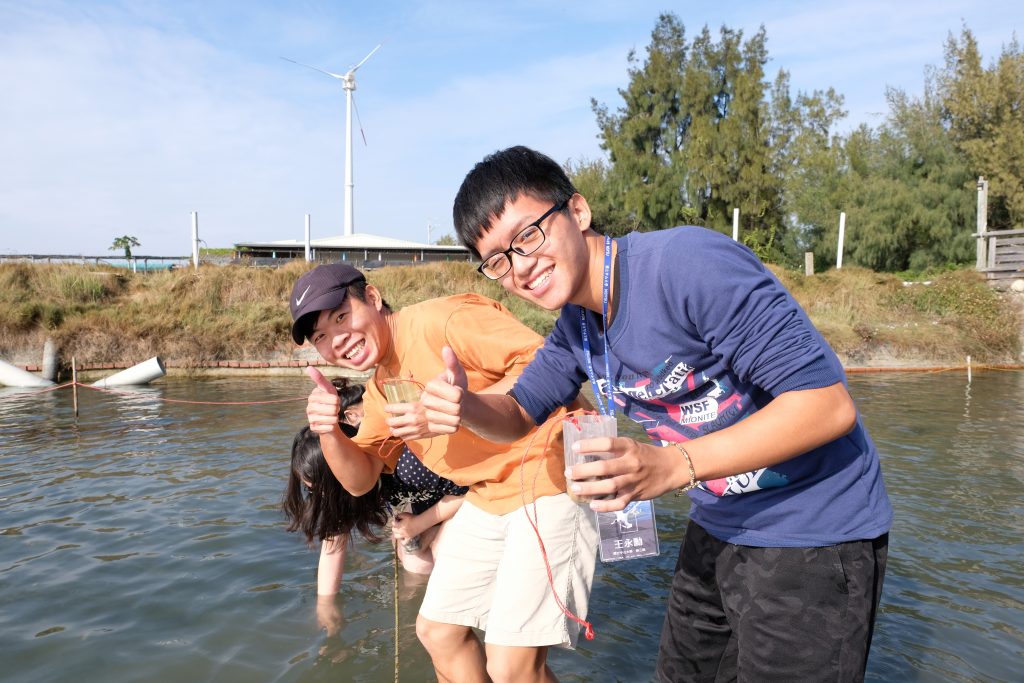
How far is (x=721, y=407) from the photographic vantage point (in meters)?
2.12

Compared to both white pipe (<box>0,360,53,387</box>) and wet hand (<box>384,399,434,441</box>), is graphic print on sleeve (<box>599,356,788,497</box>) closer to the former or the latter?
wet hand (<box>384,399,434,441</box>)

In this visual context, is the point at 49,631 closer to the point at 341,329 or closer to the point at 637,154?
the point at 341,329

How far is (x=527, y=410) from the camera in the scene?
2672 mm

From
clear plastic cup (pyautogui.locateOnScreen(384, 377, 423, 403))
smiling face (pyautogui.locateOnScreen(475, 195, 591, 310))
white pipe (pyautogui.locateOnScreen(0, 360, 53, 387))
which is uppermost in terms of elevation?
smiling face (pyautogui.locateOnScreen(475, 195, 591, 310))

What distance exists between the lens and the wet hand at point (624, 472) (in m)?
1.55

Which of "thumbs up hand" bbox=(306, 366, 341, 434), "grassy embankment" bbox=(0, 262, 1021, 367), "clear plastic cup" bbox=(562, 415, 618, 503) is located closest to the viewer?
"clear plastic cup" bbox=(562, 415, 618, 503)

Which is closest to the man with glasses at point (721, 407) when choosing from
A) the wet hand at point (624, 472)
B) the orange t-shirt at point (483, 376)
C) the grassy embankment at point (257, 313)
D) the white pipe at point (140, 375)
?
the wet hand at point (624, 472)

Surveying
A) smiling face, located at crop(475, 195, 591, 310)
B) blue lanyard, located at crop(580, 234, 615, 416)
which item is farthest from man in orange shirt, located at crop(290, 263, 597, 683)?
smiling face, located at crop(475, 195, 591, 310)

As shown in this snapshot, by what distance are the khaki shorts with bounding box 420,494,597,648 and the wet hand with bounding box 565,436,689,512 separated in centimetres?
147

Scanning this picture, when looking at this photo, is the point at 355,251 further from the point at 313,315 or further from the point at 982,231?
the point at 313,315

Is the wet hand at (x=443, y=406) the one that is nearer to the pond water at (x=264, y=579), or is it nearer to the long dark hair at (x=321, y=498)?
the long dark hair at (x=321, y=498)

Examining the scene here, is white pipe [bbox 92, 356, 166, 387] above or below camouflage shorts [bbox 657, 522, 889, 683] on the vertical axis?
below

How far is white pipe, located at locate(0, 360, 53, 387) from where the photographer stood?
15.8 metres

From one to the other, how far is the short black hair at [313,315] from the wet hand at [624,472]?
1.85m
